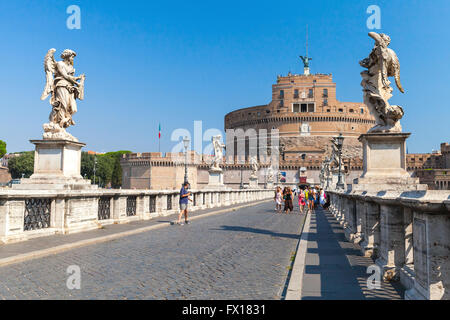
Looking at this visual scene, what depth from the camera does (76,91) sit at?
1002 centimetres

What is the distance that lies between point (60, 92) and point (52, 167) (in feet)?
5.77

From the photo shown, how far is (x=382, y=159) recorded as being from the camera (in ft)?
26.1

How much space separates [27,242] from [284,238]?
519 centimetres

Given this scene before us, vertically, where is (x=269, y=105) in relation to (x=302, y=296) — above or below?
above

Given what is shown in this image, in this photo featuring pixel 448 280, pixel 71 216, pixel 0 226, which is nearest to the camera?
pixel 448 280

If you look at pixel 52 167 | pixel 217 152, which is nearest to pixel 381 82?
pixel 52 167

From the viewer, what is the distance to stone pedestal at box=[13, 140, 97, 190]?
29.9 ft

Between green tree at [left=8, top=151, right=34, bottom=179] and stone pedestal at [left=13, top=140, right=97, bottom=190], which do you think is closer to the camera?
stone pedestal at [left=13, top=140, right=97, bottom=190]

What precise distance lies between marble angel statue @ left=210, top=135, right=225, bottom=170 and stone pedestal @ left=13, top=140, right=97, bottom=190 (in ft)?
46.1

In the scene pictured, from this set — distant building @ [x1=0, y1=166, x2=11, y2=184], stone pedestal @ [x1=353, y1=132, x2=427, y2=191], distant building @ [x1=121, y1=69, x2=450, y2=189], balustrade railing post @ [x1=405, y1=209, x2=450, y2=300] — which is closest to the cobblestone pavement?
balustrade railing post @ [x1=405, y1=209, x2=450, y2=300]

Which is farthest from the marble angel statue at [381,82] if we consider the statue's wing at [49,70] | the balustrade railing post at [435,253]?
the statue's wing at [49,70]

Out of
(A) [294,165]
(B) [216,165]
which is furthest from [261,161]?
(B) [216,165]

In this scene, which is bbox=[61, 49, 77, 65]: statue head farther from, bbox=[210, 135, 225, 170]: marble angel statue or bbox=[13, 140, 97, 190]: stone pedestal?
bbox=[210, 135, 225, 170]: marble angel statue
